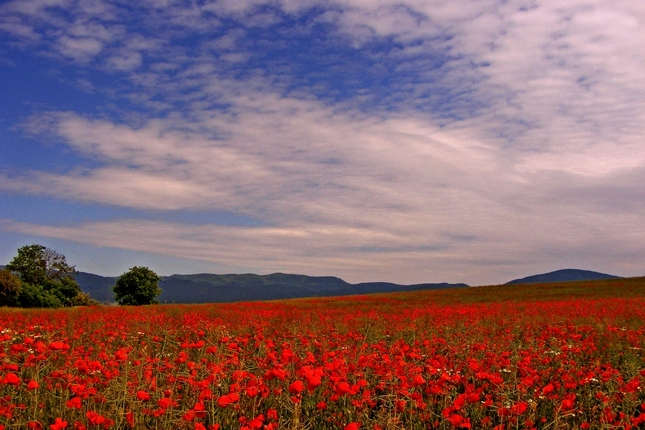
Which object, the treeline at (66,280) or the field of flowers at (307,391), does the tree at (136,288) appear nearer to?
the treeline at (66,280)

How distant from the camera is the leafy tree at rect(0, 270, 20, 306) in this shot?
47.1 m

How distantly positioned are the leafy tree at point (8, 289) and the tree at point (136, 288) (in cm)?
2018

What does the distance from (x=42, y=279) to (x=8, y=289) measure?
1929 cm

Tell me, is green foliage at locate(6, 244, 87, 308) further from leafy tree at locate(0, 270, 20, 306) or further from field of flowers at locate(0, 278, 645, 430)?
field of flowers at locate(0, 278, 645, 430)

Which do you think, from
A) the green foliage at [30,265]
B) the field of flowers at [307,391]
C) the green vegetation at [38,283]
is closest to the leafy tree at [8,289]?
the green vegetation at [38,283]

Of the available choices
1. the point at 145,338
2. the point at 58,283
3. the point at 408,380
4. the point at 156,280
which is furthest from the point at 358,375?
the point at 156,280

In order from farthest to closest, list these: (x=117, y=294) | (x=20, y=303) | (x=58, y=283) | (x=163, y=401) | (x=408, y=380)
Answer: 1. (x=117, y=294)
2. (x=58, y=283)
3. (x=20, y=303)
4. (x=408, y=380)
5. (x=163, y=401)

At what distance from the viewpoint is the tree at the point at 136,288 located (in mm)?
69000

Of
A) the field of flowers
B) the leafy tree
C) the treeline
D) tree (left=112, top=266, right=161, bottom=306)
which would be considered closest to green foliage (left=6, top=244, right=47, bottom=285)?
the treeline

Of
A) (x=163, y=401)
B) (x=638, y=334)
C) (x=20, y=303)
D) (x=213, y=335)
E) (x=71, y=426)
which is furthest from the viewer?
(x=20, y=303)

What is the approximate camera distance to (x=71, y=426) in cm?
471

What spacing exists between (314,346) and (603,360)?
5.23 meters

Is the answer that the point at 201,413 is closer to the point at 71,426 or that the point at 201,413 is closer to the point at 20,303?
the point at 71,426

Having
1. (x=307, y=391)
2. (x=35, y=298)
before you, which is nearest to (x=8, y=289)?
(x=35, y=298)
